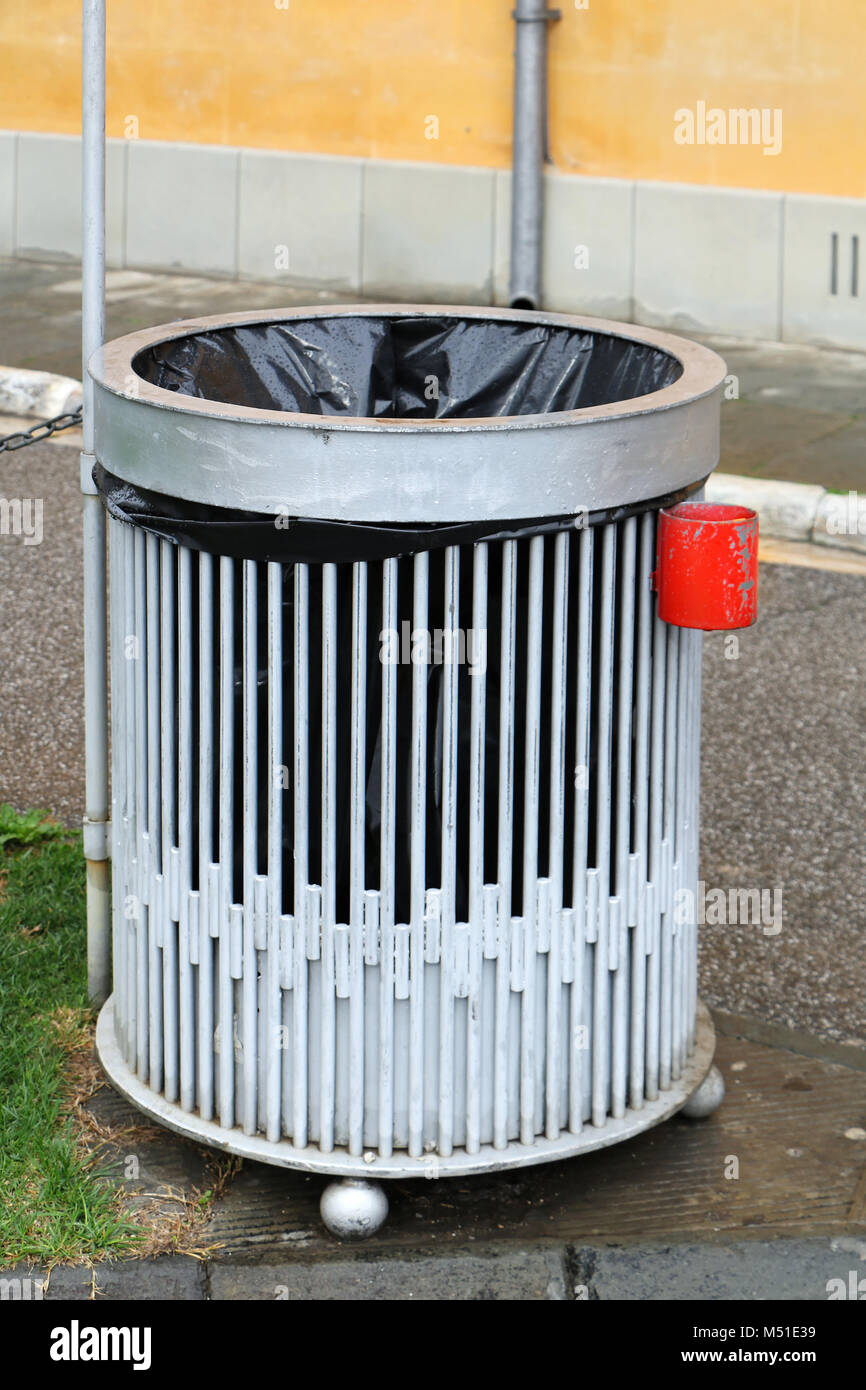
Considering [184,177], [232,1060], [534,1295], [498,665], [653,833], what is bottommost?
[534,1295]

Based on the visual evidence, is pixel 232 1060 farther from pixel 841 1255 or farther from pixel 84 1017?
pixel 841 1255

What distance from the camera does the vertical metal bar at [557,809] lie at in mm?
3086

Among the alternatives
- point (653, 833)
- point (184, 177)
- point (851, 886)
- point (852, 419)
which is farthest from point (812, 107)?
point (653, 833)

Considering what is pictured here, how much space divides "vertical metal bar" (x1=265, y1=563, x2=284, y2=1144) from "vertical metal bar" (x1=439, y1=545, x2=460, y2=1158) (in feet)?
0.92

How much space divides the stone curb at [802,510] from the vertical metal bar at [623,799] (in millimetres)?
4167

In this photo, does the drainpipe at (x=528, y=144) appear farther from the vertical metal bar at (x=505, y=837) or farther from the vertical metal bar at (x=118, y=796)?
the vertical metal bar at (x=505, y=837)

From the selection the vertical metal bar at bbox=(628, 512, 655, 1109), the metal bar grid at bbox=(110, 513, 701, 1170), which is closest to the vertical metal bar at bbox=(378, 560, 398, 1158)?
the metal bar grid at bbox=(110, 513, 701, 1170)

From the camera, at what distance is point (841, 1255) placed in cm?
330

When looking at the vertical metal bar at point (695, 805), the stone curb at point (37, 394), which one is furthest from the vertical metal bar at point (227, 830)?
the stone curb at point (37, 394)

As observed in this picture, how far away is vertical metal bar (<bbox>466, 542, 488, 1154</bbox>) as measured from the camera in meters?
3.05

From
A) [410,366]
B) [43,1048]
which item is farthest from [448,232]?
[43,1048]

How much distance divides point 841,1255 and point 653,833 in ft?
2.71

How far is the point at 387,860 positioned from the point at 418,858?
0.05 m

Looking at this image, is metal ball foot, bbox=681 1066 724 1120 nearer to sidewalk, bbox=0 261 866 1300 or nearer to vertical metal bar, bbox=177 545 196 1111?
sidewalk, bbox=0 261 866 1300
